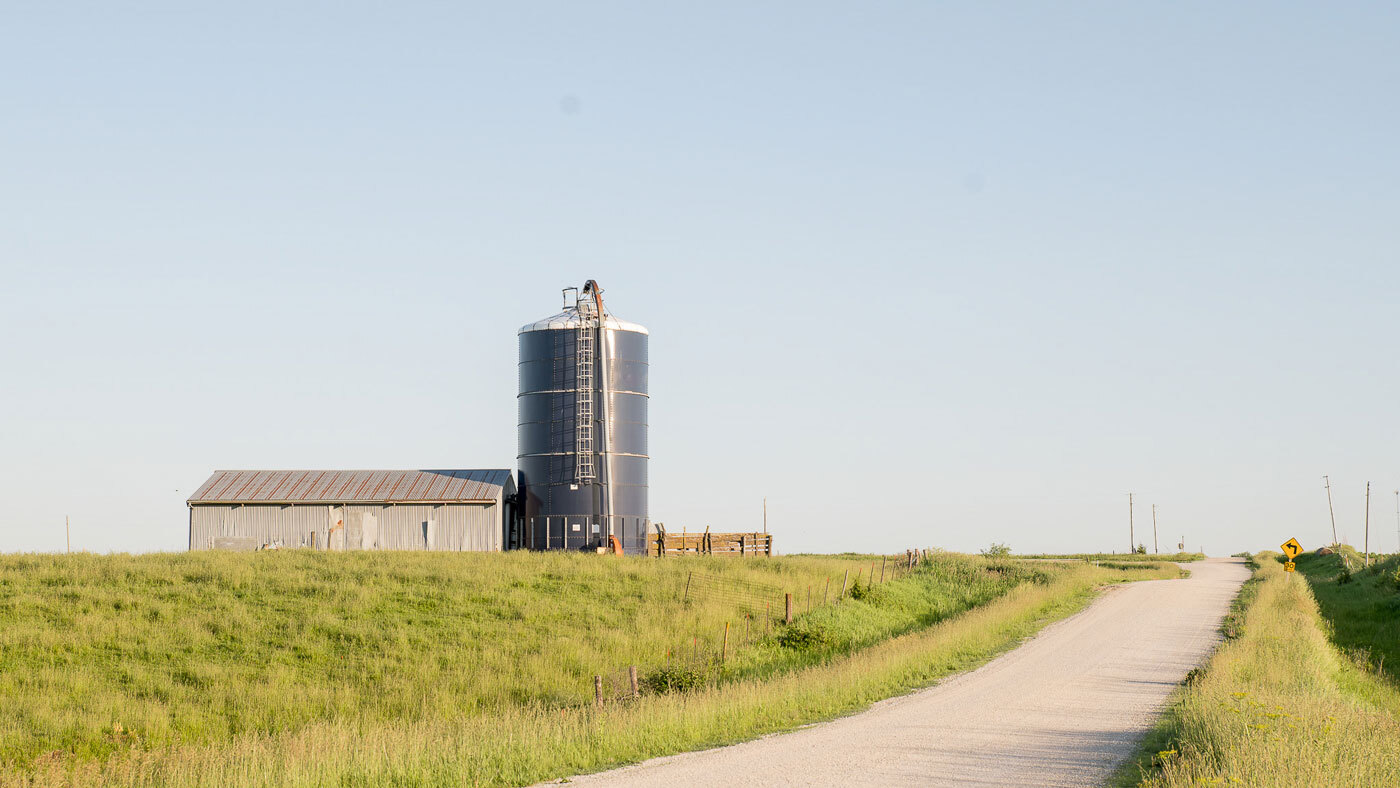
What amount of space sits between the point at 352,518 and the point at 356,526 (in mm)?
442

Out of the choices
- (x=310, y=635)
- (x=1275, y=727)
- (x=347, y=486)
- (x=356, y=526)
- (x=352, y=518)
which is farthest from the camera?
(x=347, y=486)

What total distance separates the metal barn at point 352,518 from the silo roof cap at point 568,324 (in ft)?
25.5

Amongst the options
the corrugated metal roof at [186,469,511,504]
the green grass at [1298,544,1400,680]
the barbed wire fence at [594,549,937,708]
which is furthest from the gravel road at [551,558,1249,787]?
the corrugated metal roof at [186,469,511,504]

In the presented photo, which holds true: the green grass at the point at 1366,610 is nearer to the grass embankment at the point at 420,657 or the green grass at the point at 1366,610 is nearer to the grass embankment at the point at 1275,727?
the grass embankment at the point at 1275,727

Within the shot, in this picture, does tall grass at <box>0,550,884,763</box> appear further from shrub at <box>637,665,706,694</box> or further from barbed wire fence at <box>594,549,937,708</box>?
shrub at <box>637,665,706,694</box>

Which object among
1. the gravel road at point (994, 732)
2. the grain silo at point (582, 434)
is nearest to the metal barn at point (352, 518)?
the grain silo at point (582, 434)

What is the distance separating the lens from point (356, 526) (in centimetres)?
5144

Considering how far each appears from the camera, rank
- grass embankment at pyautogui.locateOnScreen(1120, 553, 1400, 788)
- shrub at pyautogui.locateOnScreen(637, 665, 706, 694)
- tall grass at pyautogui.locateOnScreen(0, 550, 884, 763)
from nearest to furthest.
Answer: grass embankment at pyautogui.locateOnScreen(1120, 553, 1400, 788), tall grass at pyautogui.locateOnScreen(0, 550, 884, 763), shrub at pyautogui.locateOnScreen(637, 665, 706, 694)

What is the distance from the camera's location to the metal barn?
2026 inches

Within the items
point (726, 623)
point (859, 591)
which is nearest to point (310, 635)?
point (726, 623)

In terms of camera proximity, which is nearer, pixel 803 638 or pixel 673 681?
pixel 673 681

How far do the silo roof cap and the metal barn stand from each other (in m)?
7.77

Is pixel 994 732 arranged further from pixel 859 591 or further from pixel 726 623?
pixel 859 591

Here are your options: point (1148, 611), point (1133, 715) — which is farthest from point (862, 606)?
point (1133, 715)
